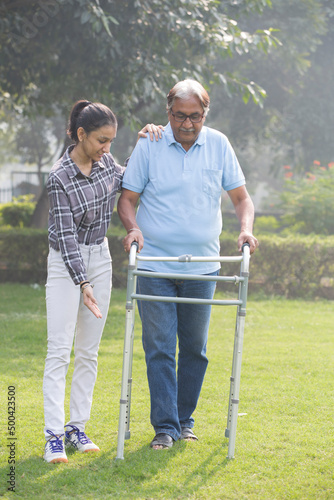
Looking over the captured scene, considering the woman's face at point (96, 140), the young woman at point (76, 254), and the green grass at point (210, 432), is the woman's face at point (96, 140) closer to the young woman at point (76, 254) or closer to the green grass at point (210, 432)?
the young woman at point (76, 254)

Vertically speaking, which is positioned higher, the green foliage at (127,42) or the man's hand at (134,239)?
the green foliage at (127,42)

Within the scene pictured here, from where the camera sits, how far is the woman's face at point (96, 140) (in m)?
3.52

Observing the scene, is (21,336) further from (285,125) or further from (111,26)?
(285,125)

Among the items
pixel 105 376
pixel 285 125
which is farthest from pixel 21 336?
pixel 285 125

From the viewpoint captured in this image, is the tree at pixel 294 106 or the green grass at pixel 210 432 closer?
the green grass at pixel 210 432

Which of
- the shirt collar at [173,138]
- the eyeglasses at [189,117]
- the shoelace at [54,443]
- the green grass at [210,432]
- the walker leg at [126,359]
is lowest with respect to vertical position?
the green grass at [210,432]

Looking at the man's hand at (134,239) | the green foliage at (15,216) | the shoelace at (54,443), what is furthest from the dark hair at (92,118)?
the green foliage at (15,216)

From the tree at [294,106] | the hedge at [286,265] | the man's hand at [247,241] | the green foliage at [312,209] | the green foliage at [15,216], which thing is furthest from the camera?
the tree at [294,106]

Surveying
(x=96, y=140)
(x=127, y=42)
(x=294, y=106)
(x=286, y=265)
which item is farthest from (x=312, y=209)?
(x=294, y=106)

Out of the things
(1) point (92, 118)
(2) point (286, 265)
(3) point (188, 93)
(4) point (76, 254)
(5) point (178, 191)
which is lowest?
(2) point (286, 265)

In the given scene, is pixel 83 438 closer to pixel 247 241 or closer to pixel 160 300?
pixel 160 300

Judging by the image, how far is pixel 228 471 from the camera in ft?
11.4

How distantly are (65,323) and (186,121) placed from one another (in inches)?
49.7

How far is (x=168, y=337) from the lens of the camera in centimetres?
379
